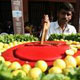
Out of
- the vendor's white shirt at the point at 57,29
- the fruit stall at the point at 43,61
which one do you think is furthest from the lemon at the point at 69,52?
the vendor's white shirt at the point at 57,29

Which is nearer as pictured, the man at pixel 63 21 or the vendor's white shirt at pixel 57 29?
the man at pixel 63 21

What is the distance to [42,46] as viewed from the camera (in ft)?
10.1

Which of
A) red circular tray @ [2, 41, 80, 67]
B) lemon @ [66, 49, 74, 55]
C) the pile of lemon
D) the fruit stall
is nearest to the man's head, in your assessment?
the fruit stall

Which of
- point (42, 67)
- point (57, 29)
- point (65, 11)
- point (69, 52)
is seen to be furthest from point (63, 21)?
point (42, 67)

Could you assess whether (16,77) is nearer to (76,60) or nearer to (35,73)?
(35,73)

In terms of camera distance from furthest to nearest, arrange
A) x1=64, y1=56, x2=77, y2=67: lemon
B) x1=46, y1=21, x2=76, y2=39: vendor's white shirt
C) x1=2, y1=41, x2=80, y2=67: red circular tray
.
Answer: x1=46, y1=21, x2=76, y2=39: vendor's white shirt → x1=2, y1=41, x2=80, y2=67: red circular tray → x1=64, y1=56, x2=77, y2=67: lemon

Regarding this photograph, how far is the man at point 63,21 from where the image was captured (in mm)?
5072

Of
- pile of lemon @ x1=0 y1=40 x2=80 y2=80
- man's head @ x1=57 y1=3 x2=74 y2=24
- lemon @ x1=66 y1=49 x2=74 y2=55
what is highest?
man's head @ x1=57 y1=3 x2=74 y2=24

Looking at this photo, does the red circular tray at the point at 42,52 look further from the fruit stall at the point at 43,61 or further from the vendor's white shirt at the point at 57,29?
the vendor's white shirt at the point at 57,29

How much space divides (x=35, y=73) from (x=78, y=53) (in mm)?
1029

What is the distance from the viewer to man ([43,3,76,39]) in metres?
5.07

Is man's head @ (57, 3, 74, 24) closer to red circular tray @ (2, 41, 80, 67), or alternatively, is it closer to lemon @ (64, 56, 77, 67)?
red circular tray @ (2, 41, 80, 67)

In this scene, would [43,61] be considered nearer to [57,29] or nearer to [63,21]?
[63,21]

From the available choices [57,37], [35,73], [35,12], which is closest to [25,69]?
[35,73]
